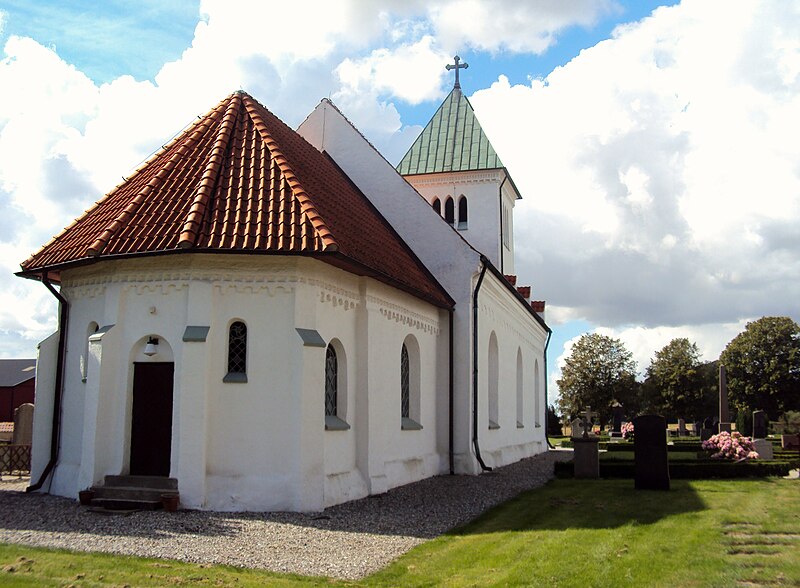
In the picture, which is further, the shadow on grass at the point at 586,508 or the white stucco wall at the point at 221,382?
the white stucco wall at the point at 221,382

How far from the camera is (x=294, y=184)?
50.2 ft

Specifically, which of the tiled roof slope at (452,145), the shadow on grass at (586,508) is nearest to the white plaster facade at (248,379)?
the shadow on grass at (586,508)

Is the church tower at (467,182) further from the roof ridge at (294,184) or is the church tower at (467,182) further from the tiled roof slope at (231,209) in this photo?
the roof ridge at (294,184)

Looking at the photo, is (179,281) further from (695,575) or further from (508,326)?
(508,326)

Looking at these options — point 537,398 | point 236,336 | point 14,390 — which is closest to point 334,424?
point 236,336

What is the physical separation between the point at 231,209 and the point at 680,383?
243ft

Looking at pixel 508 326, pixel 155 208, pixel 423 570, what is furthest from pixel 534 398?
pixel 423 570

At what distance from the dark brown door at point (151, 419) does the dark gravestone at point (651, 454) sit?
10166 mm

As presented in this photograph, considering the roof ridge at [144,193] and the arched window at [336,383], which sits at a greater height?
the roof ridge at [144,193]

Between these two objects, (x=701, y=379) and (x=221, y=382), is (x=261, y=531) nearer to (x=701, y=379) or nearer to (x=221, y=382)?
(x=221, y=382)

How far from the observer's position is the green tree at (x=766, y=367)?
244ft

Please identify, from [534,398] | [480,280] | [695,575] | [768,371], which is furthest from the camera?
[768,371]

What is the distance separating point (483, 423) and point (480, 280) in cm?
449

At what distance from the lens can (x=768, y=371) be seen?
75000 millimetres
